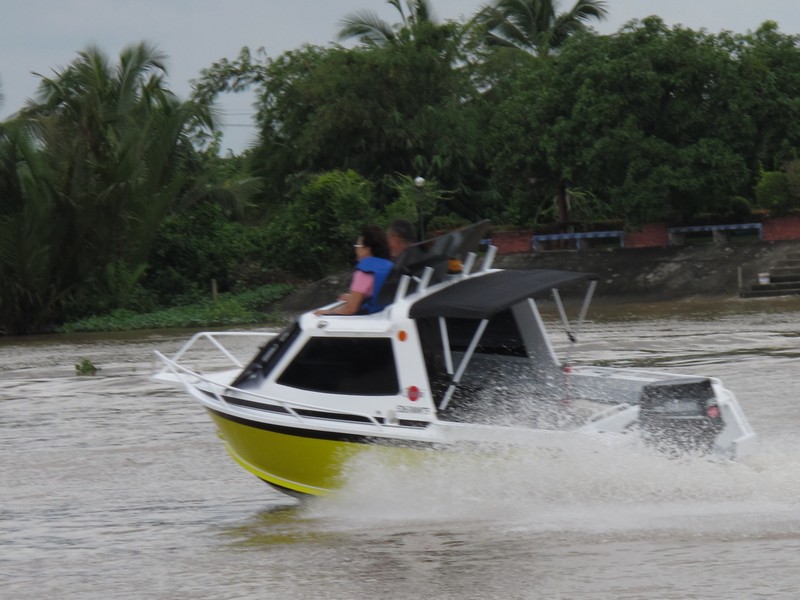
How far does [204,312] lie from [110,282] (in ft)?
9.69

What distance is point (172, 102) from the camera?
37.1 meters

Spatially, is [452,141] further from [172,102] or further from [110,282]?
[110,282]

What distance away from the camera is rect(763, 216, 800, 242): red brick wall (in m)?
36.1

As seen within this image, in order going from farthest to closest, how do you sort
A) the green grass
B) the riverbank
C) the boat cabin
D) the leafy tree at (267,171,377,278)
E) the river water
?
the leafy tree at (267,171,377,278), the riverbank, the green grass, the boat cabin, the river water

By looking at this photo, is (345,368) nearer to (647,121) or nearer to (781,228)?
(647,121)

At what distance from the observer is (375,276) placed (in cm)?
863

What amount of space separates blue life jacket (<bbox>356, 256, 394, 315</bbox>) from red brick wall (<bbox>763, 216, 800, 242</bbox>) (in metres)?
29.5

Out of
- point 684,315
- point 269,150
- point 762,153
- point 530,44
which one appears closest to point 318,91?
point 269,150

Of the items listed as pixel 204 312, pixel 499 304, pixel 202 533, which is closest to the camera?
pixel 499 304

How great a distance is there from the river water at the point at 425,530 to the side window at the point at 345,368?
20.8 inches

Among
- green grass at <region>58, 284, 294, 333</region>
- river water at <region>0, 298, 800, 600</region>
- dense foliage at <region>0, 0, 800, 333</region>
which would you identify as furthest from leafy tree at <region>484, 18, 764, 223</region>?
river water at <region>0, 298, 800, 600</region>

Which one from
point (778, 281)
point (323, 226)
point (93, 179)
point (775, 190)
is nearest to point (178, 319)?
point (93, 179)

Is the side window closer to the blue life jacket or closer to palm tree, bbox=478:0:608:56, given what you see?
the blue life jacket

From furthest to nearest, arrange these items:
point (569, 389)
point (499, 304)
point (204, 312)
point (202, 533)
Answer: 1. point (204, 312)
2. point (569, 389)
3. point (202, 533)
4. point (499, 304)
